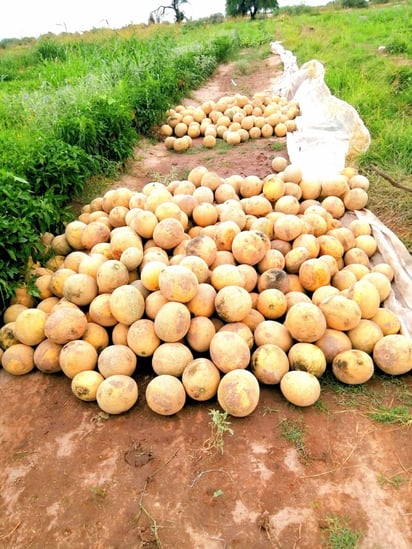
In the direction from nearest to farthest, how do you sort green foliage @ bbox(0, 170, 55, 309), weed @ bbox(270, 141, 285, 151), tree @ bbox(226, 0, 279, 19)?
green foliage @ bbox(0, 170, 55, 309) < weed @ bbox(270, 141, 285, 151) < tree @ bbox(226, 0, 279, 19)

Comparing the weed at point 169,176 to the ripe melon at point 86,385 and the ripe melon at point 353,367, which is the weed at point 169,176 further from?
the ripe melon at point 353,367

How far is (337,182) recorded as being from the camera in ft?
13.4

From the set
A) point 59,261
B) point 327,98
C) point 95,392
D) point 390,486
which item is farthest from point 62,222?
point 327,98

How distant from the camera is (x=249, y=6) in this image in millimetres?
36625

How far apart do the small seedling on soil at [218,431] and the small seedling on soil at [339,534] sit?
642 millimetres

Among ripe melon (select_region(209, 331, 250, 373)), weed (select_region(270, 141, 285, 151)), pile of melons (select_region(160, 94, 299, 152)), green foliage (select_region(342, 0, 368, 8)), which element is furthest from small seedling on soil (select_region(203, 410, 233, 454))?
green foliage (select_region(342, 0, 368, 8))

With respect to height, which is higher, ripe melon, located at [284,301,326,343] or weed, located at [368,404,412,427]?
ripe melon, located at [284,301,326,343]

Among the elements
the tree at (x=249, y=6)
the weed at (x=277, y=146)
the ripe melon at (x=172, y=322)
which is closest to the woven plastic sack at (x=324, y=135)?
the weed at (x=277, y=146)

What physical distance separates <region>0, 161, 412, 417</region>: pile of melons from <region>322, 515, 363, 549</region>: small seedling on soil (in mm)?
673

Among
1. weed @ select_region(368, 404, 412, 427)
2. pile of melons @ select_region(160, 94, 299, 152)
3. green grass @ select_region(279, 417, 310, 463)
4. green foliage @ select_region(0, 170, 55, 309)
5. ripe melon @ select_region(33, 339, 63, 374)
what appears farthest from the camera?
pile of melons @ select_region(160, 94, 299, 152)

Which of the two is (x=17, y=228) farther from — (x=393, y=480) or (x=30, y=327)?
(x=393, y=480)

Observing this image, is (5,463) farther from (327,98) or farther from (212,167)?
(327,98)

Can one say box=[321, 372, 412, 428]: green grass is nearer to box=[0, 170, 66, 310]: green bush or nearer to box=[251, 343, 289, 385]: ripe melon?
box=[251, 343, 289, 385]: ripe melon

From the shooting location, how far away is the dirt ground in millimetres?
1868
